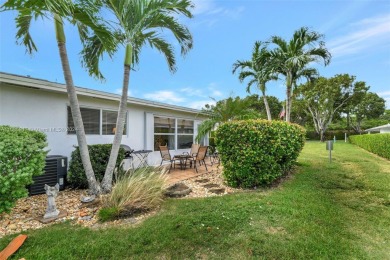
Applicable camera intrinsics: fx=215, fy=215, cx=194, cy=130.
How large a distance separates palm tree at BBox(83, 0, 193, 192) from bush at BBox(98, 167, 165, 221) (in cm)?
102

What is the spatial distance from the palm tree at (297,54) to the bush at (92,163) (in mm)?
8129

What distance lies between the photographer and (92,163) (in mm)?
6090

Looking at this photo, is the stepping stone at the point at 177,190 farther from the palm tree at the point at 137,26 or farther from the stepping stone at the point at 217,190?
the palm tree at the point at 137,26

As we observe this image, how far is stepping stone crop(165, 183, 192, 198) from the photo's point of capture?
18.2 ft

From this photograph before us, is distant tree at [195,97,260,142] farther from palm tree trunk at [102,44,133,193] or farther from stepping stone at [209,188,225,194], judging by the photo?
palm tree trunk at [102,44,133,193]

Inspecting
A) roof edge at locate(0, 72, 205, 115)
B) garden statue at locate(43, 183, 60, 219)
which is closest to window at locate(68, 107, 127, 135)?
roof edge at locate(0, 72, 205, 115)

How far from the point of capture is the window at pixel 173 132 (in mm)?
10195

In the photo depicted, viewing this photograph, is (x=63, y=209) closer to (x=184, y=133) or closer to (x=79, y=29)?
(x=79, y=29)

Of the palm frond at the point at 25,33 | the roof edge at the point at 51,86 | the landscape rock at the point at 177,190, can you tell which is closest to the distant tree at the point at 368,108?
the roof edge at the point at 51,86

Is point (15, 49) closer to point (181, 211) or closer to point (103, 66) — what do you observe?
point (103, 66)

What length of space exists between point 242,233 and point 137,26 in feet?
16.7

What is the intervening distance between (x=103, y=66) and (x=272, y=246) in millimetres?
6365

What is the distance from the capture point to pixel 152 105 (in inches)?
363

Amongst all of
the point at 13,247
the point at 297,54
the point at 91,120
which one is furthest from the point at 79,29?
the point at 297,54
